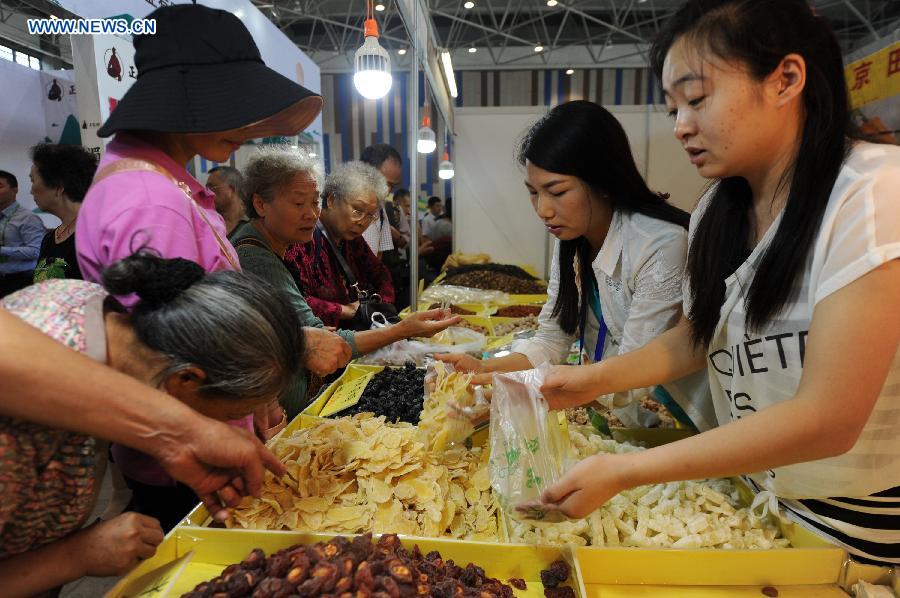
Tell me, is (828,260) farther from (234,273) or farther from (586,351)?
(586,351)

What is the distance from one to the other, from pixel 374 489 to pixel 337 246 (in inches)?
A: 73.6

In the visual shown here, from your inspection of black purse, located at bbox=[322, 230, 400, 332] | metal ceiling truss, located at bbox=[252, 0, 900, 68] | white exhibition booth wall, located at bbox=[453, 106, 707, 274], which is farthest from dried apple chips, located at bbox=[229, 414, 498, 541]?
metal ceiling truss, located at bbox=[252, 0, 900, 68]

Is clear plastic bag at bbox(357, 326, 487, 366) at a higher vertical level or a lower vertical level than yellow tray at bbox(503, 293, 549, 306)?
higher

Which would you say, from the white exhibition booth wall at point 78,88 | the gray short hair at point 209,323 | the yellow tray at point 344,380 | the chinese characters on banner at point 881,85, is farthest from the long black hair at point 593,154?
the chinese characters on banner at point 881,85

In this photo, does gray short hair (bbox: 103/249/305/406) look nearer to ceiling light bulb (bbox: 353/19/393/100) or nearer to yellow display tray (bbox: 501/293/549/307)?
ceiling light bulb (bbox: 353/19/393/100)

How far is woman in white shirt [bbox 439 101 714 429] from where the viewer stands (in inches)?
61.4

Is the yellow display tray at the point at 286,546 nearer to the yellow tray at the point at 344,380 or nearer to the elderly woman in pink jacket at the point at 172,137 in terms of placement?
the elderly woman in pink jacket at the point at 172,137

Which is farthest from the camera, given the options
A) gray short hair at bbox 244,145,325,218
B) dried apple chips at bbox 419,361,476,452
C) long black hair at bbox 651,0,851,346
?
gray short hair at bbox 244,145,325,218

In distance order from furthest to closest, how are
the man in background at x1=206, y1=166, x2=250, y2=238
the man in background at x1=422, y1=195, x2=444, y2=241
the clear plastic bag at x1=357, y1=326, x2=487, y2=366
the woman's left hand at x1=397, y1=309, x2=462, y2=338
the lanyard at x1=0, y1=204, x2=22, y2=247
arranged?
the man in background at x1=422, y1=195, x2=444, y2=241 < the man in background at x1=206, y1=166, x2=250, y2=238 < the lanyard at x1=0, y1=204, x2=22, y2=247 < the clear plastic bag at x1=357, y1=326, x2=487, y2=366 < the woman's left hand at x1=397, y1=309, x2=462, y2=338

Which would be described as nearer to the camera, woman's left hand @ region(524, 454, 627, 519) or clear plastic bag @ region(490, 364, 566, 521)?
woman's left hand @ region(524, 454, 627, 519)

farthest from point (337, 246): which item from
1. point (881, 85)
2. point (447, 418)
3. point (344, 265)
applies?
point (881, 85)

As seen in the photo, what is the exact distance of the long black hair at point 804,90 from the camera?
0.93 metres

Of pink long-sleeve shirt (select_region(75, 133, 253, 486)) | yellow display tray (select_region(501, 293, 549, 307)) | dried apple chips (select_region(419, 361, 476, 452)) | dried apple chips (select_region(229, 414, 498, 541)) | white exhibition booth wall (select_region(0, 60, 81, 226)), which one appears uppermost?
white exhibition booth wall (select_region(0, 60, 81, 226))

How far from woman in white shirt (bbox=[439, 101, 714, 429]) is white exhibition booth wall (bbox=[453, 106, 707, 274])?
527 centimetres
